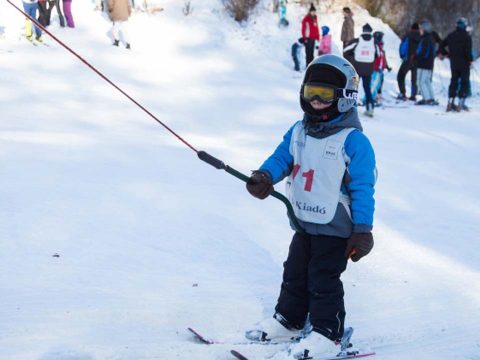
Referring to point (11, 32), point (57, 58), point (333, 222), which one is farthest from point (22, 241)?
point (11, 32)

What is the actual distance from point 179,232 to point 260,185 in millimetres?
2122

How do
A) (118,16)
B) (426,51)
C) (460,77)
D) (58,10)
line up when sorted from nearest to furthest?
(460,77)
(426,51)
(118,16)
(58,10)

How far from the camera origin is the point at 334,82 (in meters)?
3.60

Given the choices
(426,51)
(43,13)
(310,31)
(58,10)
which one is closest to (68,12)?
(58,10)

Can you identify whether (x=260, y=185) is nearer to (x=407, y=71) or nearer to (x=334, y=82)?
(x=334, y=82)

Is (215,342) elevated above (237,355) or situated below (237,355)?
below

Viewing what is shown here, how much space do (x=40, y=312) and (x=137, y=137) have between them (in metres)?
5.52

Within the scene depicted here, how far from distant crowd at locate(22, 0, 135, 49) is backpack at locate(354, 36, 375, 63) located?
6162 mm

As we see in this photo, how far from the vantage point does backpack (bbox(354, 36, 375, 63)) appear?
1266 cm

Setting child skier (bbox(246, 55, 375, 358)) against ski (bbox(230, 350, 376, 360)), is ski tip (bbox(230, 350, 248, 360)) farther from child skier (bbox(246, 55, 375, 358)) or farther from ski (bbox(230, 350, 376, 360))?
child skier (bbox(246, 55, 375, 358))

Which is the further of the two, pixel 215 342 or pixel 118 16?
pixel 118 16

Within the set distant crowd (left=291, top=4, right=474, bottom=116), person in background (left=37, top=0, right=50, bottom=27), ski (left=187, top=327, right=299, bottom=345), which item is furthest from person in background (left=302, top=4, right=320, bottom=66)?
ski (left=187, top=327, right=299, bottom=345)

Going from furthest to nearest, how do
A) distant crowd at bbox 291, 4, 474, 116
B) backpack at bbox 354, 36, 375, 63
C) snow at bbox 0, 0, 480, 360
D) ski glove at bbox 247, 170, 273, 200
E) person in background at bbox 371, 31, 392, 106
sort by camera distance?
person in background at bbox 371, 31, 392, 106
distant crowd at bbox 291, 4, 474, 116
backpack at bbox 354, 36, 375, 63
snow at bbox 0, 0, 480, 360
ski glove at bbox 247, 170, 273, 200

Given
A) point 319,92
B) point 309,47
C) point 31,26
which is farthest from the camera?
point 309,47
